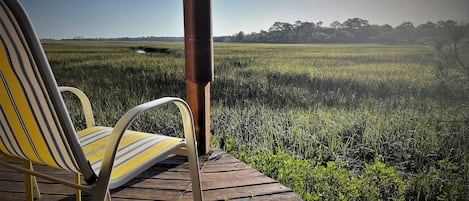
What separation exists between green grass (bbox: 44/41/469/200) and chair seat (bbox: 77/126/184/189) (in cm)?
100

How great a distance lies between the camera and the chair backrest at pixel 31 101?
0.82 metres

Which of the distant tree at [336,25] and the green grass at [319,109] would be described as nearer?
the green grass at [319,109]

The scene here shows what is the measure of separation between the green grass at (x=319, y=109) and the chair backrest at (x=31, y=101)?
1.42m

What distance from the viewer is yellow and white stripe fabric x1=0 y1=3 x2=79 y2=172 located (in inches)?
32.8

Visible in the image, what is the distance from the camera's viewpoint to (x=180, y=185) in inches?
75.4

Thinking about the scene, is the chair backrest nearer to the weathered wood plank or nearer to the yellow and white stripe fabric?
the yellow and white stripe fabric

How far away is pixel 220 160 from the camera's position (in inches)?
88.2

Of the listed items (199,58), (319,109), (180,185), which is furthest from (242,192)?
(199,58)

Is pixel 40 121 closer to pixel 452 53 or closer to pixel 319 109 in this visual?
pixel 319 109

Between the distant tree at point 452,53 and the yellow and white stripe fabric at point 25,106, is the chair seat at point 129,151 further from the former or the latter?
the distant tree at point 452,53

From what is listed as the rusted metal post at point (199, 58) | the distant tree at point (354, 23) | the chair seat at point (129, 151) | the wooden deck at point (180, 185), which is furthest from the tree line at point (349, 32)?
the chair seat at point (129, 151)

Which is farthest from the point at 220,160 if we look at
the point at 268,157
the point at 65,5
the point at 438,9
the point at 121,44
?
the point at 65,5

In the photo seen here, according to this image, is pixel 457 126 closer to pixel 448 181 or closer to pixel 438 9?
pixel 448 181

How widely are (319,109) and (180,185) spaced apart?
909mm
